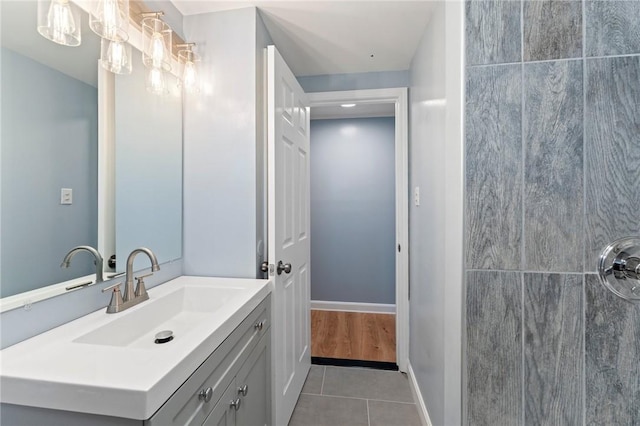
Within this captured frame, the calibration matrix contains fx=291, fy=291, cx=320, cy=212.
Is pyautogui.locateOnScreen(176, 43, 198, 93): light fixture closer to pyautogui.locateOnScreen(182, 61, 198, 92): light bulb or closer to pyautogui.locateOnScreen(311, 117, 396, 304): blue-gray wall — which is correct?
pyautogui.locateOnScreen(182, 61, 198, 92): light bulb

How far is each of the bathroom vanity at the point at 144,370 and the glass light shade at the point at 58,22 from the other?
92cm

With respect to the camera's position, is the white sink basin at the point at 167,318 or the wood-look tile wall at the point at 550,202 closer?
the wood-look tile wall at the point at 550,202

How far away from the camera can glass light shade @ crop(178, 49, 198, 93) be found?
1.50m

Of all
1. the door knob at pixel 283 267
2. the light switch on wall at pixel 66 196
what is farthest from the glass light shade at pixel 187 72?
the door knob at pixel 283 267

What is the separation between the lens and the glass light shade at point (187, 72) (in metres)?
1.50

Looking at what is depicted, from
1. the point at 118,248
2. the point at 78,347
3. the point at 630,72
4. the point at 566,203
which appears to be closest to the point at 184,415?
the point at 78,347

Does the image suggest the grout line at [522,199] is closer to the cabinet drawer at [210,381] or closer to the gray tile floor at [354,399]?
the cabinet drawer at [210,381]

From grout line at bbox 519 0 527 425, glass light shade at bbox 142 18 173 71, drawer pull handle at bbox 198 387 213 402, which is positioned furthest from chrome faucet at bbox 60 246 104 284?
grout line at bbox 519 0 527 425

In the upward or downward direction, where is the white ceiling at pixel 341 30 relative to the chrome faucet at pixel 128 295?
upward

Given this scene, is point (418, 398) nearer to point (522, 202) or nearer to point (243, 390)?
point (243, 390)

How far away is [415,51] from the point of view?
1.92 meters

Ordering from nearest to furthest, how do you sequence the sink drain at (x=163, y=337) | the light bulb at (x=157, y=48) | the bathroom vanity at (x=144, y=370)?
the bathroom vanity at (x=144, y=370) → the sink drain at (x=163, y=337) → the light bulb at (x=157, y=48)

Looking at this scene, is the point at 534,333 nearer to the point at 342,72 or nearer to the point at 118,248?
the point at 118,248

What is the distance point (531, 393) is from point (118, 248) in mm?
1510
